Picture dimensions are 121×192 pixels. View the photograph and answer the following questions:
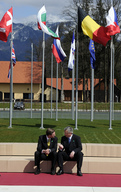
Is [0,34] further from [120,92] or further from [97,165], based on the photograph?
[120,92]

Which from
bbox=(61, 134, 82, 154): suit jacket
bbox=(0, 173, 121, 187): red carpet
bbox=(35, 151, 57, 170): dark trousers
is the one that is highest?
bbox=(61, 134, 82, 154): suit jacket

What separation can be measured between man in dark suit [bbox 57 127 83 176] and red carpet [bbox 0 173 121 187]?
30 centimetres

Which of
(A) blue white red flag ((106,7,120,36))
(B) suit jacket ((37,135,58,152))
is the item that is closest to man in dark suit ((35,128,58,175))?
(B) suit jacket ((37,135,58,152))

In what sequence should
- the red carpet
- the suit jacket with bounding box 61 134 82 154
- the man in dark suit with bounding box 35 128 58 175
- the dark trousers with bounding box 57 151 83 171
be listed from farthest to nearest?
1. the suit jacket with bounding box 61 134 82 154
2. the man in dark suit with bounding box 35 128 58 175
3. the dark trousers with bounding box 57 151 83 171
4. the red carpet

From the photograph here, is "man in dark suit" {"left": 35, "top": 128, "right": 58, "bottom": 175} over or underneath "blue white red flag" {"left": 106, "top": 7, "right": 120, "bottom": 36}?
underneath

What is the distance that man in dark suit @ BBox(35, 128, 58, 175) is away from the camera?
396 inches

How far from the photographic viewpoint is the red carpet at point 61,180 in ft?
29.7

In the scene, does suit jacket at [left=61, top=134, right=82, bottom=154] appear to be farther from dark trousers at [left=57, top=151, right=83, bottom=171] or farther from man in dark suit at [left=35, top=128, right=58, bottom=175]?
man in dark suit at [left=35, top=128, right=58, bottom=175]

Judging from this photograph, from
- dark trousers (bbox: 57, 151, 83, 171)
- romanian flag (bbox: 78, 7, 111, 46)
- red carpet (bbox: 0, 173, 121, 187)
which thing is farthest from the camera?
romanian flag (bbox: 78, 7, 111, 46)

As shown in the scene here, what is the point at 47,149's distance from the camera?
1017 cm

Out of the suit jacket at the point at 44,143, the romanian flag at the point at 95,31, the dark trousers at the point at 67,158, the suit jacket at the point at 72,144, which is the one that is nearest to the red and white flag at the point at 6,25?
the romanian flag at the point at 95,31

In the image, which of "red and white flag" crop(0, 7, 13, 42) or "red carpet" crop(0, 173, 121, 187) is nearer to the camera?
"red carpet" crop(0, 173, 121, 187)

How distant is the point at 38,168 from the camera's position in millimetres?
10078

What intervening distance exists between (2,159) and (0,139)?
3852mm
